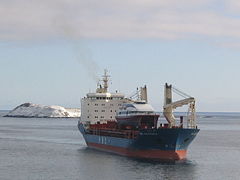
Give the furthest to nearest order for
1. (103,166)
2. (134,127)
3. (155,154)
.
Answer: (134,127) < (155,154) < (103,166)

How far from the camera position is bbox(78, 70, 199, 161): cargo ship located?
63.2 metres

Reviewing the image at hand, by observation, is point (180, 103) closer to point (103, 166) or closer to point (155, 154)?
point (155, 154)

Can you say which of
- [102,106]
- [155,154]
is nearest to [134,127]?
[155,154]

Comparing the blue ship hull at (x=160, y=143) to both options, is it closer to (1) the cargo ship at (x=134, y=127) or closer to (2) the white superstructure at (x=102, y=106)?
(1) the cargo ship at (x=134, y=127)

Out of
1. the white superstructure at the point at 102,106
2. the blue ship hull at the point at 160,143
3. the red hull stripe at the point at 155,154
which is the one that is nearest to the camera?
the blue ship hull at the point at 160,143

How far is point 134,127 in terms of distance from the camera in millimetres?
Answer: 70875

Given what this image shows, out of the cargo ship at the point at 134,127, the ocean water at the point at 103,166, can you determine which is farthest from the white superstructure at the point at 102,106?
the ocean water at the point at 103,166

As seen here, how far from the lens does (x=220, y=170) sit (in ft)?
189

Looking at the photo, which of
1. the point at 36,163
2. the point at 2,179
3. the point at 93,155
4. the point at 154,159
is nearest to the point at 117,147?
the point at 93,155

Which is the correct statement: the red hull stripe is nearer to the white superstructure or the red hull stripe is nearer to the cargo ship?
the cargo ship

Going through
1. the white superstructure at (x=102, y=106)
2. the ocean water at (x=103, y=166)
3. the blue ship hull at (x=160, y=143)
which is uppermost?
the white superstructure at (x=102, y=106)

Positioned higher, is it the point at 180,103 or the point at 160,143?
the point at 180,103

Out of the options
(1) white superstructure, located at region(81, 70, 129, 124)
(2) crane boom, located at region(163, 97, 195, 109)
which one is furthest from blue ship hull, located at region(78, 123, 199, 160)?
(1) white superstructure, located at region(81, 70, 129, 124)

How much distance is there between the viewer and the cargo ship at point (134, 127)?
2489 inches
